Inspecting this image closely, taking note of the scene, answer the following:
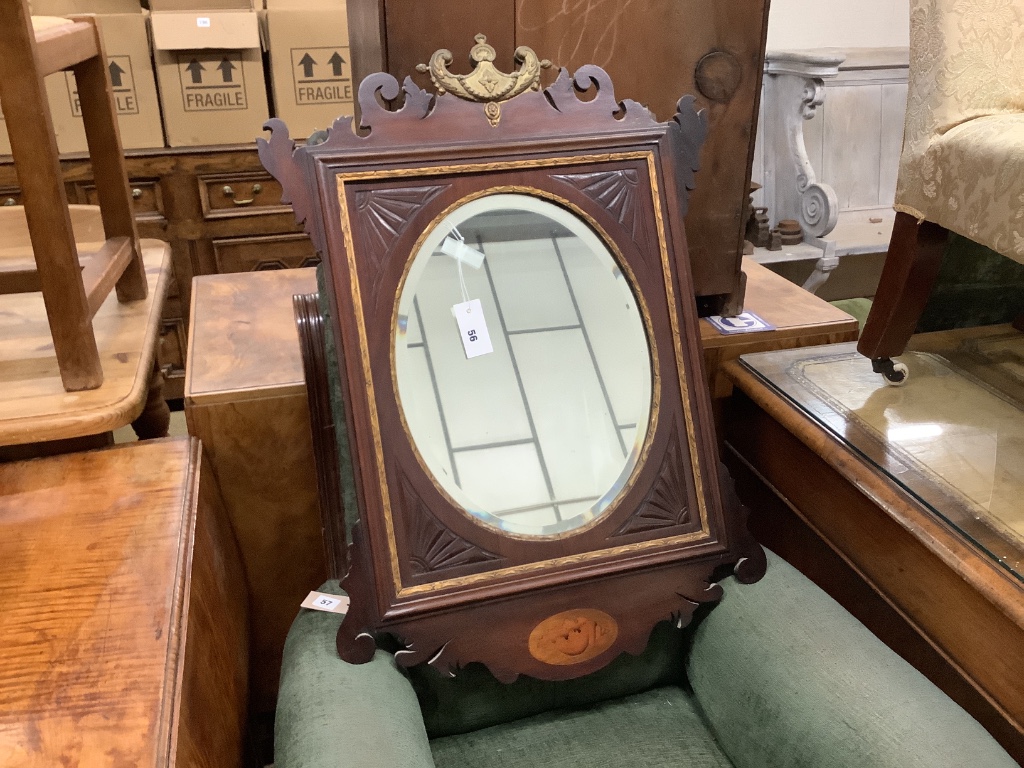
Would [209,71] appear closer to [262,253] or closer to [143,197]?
[143,197]

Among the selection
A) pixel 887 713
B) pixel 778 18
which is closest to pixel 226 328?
pixel 887 713

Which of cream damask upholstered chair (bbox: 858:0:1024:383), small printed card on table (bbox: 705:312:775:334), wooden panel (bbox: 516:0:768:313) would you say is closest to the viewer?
cream damask upholstered chair (bbox: 858:0:1024:383)

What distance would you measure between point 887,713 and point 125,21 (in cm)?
228

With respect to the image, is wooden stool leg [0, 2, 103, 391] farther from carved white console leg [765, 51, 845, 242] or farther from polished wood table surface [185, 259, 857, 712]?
carved white console leg [765, 51, 845, 242]

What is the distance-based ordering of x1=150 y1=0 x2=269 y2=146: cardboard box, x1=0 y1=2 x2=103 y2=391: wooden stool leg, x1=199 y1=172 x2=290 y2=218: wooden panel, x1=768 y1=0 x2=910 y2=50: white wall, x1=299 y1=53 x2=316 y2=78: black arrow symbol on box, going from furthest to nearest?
1. x1=768 y1=0 x2=910 y2=50: white wall
2. x1=199 y1=172 x2=290 y2=218: wooden panel
3. x1=299 y1=53 x2=316 y2=78: black arrow symbol on box
4. x1=150 y1=0 x2=269 y2=146: cardboard box
5. x1=0 y1=2 x2=103 y2=391: wooden stool leg

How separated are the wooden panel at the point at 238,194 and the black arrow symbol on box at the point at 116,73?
31 cm

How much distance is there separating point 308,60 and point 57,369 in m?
1.40

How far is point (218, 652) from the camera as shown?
991 mm

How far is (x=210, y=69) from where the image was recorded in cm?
222

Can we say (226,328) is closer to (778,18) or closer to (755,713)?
(755,713)

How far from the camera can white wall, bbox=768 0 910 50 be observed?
258 centimetres

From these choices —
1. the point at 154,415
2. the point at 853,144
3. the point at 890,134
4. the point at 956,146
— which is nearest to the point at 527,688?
the point at 154,415

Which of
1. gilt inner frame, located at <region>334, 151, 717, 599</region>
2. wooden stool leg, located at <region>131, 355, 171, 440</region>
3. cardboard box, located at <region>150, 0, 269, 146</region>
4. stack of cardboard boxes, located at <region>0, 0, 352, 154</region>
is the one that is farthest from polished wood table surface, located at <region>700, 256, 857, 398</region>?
cardboard box, located at <region>150, 0, 269, 146</region>

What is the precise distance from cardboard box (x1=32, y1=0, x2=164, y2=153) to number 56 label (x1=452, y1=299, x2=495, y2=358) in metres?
1.61
